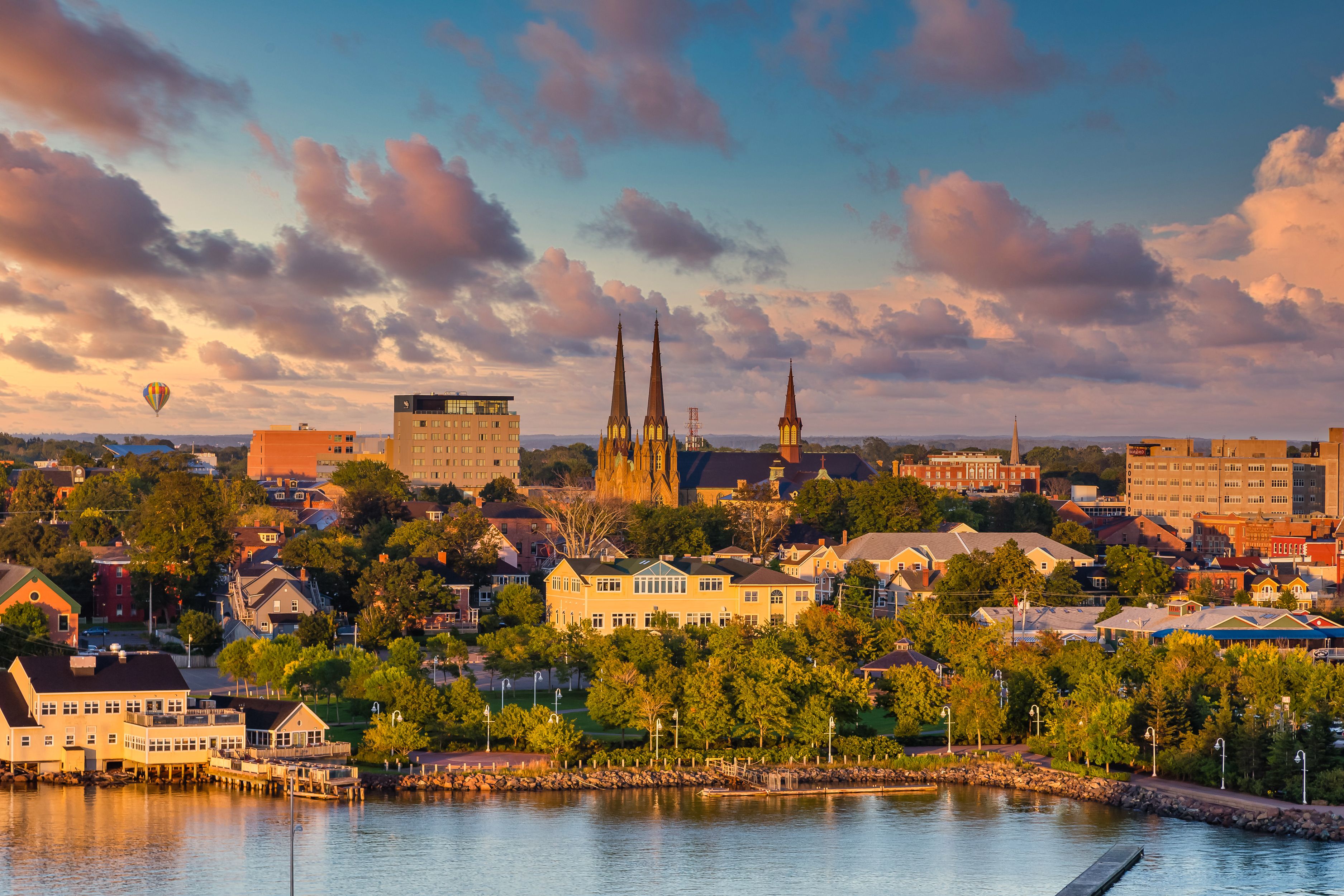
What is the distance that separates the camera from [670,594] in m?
72.1

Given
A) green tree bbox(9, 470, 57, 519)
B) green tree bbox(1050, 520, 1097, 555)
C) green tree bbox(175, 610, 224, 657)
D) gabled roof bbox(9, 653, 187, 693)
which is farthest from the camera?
green tree bbox(9, 470, 57, 519)

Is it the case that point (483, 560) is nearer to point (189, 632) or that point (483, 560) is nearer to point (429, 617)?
point (429, 617)

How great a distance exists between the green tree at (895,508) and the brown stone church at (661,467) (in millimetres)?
19844

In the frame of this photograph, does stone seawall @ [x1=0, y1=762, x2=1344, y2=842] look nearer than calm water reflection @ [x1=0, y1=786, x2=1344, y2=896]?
No

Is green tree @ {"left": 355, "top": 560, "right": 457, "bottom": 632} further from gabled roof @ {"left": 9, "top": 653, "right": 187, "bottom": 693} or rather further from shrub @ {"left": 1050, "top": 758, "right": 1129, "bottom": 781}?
shrub @ {"left": 1050, "top": 758, "right": 1129, "bottom": 781}

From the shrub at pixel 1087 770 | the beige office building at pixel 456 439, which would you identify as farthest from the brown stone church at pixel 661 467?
the shrub at pixel 1087 770

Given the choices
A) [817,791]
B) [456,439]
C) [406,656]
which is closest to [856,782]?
[817,791]

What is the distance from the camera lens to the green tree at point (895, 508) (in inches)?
3866

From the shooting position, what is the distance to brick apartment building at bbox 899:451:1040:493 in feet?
613

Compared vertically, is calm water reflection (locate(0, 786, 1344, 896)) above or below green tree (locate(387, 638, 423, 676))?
below

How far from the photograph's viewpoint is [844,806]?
4506 centimetres

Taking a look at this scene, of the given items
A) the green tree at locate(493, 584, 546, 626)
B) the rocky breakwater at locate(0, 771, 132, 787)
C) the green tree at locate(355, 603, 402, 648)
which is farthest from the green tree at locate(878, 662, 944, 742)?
the rocky breakwater at locate(0, 771, 132, 787)

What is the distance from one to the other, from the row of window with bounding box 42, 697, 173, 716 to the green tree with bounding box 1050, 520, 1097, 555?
206 feet

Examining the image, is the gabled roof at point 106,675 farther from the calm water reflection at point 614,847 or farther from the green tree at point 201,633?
the green tree at point 201,633
